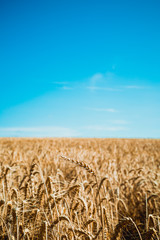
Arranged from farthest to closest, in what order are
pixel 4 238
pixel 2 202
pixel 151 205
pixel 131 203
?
pixel 131 203
pixel 151 205
pixel 4 238
pixel 2 202

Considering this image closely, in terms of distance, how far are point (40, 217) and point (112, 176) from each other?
7.00 ft

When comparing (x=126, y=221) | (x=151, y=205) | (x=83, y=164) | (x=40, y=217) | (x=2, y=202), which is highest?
(x=83, y=164)

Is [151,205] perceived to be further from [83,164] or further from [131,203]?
[83,164]

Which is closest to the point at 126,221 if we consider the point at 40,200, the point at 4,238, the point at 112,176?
the point at 40,200

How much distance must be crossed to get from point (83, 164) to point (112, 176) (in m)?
3.03

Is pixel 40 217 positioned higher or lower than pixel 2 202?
lower

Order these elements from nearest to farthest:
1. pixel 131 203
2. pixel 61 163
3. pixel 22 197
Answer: pixel 22 197, pixel 131 203, pixel 61 163

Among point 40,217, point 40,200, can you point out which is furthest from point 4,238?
point 40,200

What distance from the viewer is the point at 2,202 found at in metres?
1.92

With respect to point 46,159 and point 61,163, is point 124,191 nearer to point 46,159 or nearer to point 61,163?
point 61,163

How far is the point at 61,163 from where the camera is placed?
5.70 meters

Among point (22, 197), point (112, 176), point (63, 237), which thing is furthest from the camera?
point (112, 176)

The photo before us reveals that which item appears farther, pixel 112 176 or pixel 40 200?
pixel 112 176

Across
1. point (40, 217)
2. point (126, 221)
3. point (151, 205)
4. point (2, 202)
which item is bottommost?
point (151, 205)
